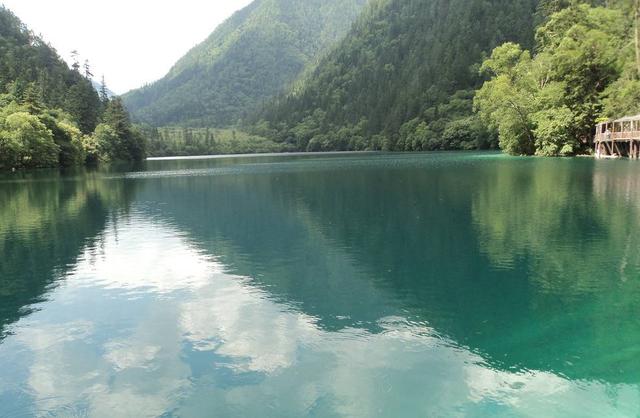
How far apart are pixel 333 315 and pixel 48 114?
108 m

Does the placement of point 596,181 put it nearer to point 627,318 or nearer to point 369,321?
point 627,318

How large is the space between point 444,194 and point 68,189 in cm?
3787

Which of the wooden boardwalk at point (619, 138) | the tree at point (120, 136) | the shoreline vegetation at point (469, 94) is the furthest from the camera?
the tree at point (120, 136)

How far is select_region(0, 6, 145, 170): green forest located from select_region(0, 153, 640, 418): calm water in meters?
71.2

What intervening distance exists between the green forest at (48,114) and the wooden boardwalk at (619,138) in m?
88.7

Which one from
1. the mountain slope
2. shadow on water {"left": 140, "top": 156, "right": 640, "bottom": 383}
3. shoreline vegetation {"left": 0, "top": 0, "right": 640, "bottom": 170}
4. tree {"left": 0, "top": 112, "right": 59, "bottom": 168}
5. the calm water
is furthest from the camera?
the mountain slope

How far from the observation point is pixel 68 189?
50.5 metres

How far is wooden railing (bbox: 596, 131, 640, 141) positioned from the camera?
57.2m

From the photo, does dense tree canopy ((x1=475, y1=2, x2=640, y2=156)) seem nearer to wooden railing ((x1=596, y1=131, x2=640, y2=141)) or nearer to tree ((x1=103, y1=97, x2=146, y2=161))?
wooden railing ((x1=596, y1=131, x2=640, y2=141))

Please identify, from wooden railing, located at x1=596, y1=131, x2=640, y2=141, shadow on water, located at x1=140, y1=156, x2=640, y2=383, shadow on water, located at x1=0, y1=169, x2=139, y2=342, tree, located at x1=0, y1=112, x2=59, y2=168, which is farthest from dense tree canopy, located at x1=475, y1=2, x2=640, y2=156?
tree, located at x1=0, y1=112, x2=59, y2=168

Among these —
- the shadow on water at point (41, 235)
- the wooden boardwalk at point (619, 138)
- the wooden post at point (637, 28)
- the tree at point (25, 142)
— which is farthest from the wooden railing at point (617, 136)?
the tree at point (25, 142)

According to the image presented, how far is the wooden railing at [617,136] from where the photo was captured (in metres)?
57.2

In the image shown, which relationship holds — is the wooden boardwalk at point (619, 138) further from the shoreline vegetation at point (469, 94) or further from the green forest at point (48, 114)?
the green forest at point (48, 114)

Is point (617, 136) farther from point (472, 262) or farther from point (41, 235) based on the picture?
point (41, 235)
